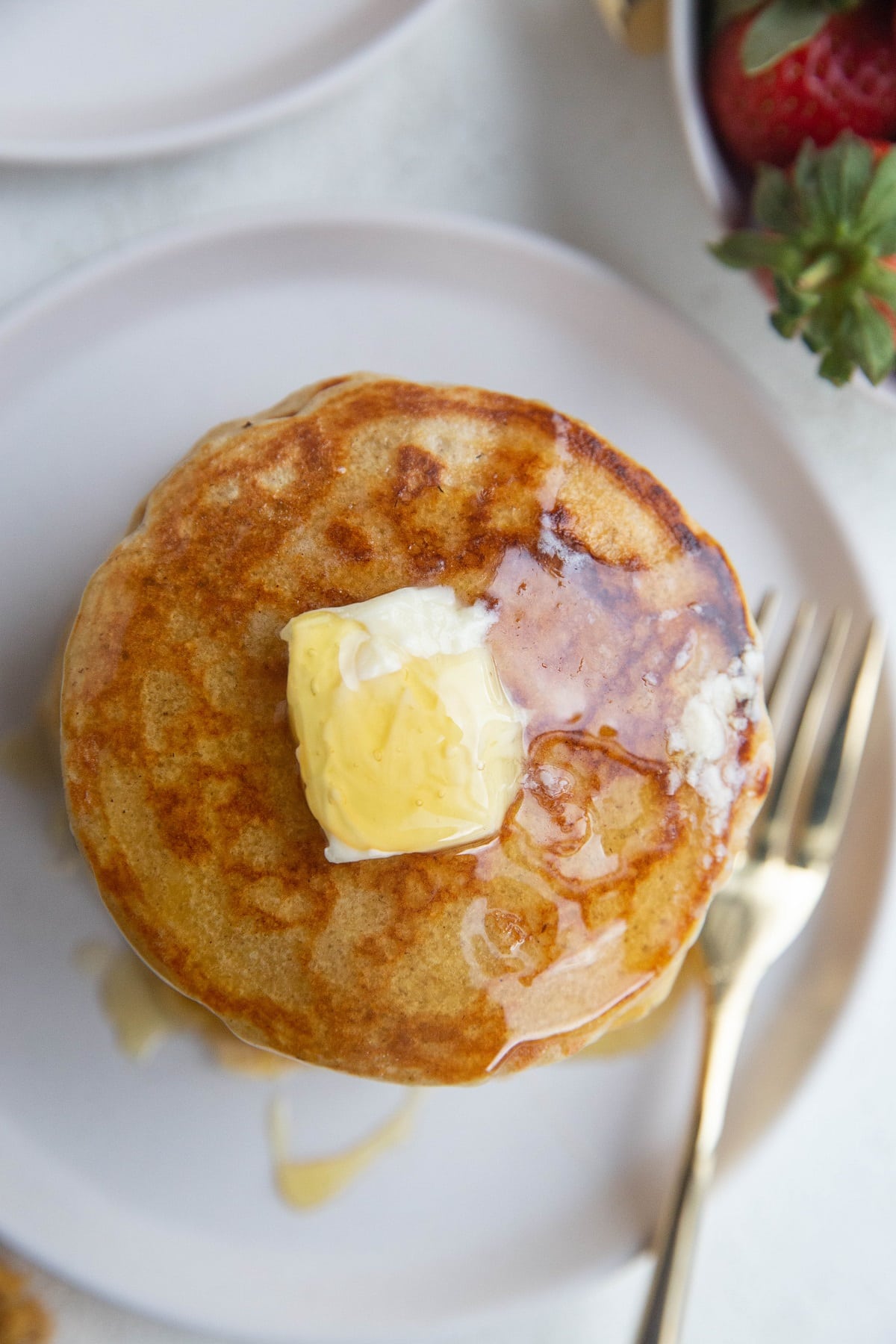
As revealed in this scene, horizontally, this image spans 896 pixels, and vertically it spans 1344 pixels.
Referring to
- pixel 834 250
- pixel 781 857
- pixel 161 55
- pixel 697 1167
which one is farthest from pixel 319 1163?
pixel 161 55

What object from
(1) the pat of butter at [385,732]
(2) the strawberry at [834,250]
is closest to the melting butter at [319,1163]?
(1) the pat of butter at [385,732]

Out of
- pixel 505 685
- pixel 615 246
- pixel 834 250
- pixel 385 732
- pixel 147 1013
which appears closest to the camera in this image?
pixel 385 732

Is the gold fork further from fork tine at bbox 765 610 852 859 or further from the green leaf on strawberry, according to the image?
the green leaf on strawberry

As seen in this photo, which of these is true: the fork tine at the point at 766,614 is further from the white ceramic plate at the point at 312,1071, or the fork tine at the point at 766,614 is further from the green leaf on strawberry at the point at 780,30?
the green leaf on strawberry at the point at 780,30

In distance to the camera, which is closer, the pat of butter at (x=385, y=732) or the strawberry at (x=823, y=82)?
the pat of butter at (x=385, y=732)

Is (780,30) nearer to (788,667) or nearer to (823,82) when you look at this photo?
(823,82)

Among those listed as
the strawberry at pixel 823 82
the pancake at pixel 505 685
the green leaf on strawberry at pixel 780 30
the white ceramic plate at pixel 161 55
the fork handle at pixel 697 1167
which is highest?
the white ceramic plate at pixel 161 55

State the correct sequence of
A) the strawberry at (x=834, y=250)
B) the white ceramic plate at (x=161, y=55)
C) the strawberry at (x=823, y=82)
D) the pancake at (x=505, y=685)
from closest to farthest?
the pancake at (x=505, y=685) < the strawberry at (x=834, y=250) < the strawberry at (x=823, y=82) < the white ceramic plate at (x=161, y=55)
